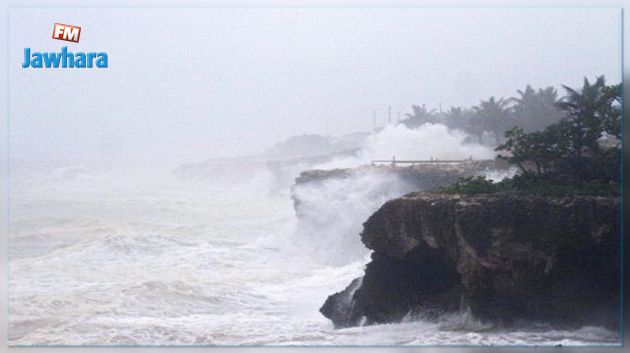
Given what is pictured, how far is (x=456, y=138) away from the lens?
31.8ft

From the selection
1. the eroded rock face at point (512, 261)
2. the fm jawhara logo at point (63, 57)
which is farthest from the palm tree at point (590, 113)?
the fm jawhara logo at point (63, 57)

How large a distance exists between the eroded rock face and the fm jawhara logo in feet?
11.0

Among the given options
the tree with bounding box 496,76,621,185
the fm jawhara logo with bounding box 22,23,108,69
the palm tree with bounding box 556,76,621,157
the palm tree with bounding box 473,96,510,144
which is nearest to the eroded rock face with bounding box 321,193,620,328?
the tree with bounding box 496,76,621,185

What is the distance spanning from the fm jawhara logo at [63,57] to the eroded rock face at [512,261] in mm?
3352

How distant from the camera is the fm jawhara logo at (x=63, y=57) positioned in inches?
358

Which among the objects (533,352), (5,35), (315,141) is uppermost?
(5,35)

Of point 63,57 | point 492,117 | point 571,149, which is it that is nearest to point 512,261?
point 571,149

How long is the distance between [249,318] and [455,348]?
6.43 feet

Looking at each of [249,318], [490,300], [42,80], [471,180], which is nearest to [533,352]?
[490,300]

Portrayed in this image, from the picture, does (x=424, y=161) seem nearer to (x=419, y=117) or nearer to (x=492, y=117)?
(x=419, y=117)

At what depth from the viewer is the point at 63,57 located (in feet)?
30.0

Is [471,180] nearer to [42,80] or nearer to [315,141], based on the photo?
[315,141]
